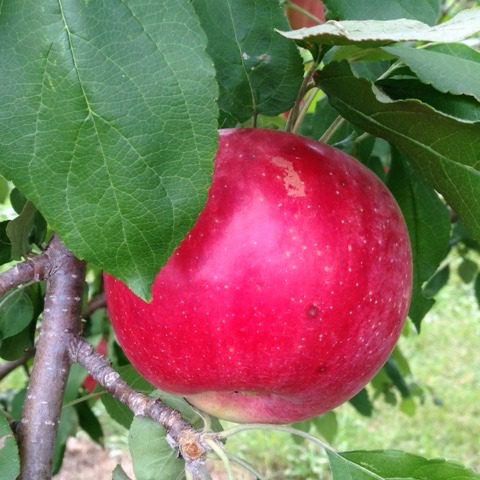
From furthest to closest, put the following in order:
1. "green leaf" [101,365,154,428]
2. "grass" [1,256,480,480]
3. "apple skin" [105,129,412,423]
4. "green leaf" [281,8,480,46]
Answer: "grass" [1,256,480,480] → "green leaf" [101,365,154,428] → "apple skin" [105,129,412,423] → "green leaf" [281,8,480,46]

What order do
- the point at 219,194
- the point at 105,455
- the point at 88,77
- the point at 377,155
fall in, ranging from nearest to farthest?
the point at 88,77 < the point at 219,194 < the point at 377,155 < the point at 105,455

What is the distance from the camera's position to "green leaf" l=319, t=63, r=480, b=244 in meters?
0.69

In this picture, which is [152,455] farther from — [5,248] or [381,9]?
[381,9]

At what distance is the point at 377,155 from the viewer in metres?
1.43

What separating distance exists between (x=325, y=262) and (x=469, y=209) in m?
0.14

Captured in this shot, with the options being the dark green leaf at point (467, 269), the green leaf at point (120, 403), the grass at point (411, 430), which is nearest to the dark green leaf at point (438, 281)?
the dark green leaf at point (467, 269)

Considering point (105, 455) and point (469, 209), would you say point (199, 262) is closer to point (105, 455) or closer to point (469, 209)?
point (469, 209)

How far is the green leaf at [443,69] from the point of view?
739 mm

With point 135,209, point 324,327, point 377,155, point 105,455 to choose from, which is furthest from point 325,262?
point 105,455

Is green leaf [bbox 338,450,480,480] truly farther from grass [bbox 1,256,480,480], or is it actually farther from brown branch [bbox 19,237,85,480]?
grass [bbox 1,256,480,480]

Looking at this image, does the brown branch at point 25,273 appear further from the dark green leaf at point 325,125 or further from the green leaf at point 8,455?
the dark green leaf at point 325,125

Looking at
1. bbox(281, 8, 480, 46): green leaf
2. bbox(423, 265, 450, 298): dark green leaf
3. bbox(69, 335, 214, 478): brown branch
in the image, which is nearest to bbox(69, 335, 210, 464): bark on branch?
bbox(69, 335, 214, 478): brown branch

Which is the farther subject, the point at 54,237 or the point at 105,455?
the point at 105,455

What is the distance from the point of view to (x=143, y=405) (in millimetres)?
802
